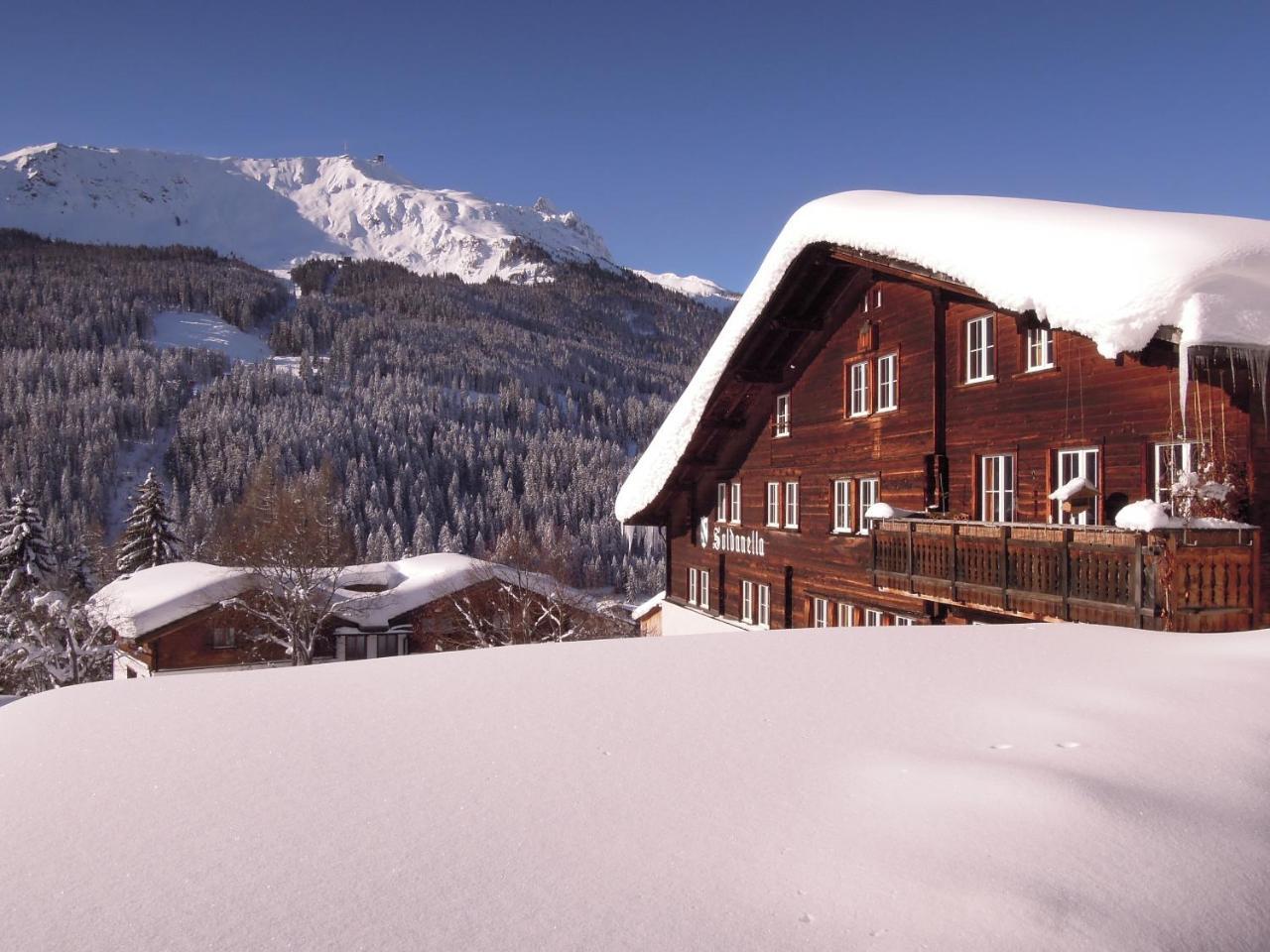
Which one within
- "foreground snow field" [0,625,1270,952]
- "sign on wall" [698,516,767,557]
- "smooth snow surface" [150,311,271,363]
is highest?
"smooth snow surface" [150,311,271,363]

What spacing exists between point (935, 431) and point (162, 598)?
35.0 meters

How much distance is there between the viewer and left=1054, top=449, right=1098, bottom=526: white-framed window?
1180 cm

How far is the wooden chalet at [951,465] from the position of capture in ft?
31.3

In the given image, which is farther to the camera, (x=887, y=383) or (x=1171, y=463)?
(x=887, y=383)

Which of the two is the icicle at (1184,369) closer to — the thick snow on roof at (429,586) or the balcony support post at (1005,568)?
the balcony support post at (1005,568)

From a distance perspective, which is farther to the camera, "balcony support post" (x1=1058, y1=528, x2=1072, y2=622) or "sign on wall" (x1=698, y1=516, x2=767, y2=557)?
"sign on wall" (x1=698, y1=516, x2=767, y2=557)

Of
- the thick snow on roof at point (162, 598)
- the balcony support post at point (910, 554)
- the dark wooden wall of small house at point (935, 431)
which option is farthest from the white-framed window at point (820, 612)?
the thick snow on roof at point (162, 598)

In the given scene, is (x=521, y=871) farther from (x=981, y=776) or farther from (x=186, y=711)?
(x=186, y=711)

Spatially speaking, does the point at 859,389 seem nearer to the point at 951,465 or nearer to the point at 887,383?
the point at 887,383

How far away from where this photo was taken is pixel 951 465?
14719 millimetres

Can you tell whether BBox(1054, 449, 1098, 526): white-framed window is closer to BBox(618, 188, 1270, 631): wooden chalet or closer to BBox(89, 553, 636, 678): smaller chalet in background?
BBox(618, 188, 1270, 631): wooden chalet


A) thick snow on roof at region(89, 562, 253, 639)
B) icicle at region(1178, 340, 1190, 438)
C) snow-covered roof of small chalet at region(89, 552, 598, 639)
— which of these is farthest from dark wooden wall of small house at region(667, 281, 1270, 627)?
thick snow on roof at region(89, 562, 253, 639)

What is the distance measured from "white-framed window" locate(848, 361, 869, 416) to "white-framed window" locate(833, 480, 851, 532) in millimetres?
1554

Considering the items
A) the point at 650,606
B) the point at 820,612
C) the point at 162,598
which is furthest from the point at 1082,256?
the point at 162,598
